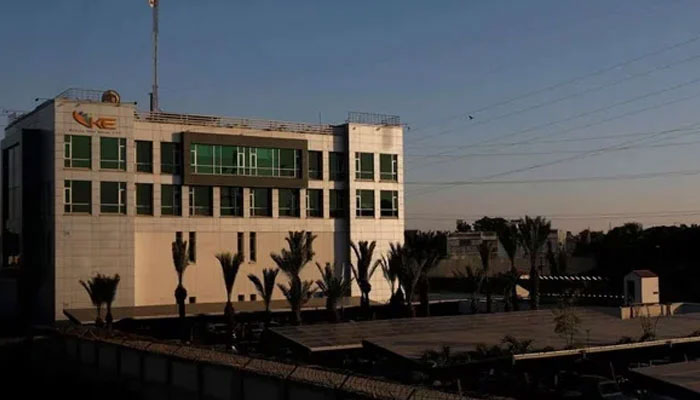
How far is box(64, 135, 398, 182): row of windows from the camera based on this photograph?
5072 cm

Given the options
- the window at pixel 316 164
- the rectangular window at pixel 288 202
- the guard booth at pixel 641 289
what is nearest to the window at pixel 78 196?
the rectangular window at pixel 288 202

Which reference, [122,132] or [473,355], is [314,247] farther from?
[473,355]

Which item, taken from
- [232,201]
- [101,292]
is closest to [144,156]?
[232,201]

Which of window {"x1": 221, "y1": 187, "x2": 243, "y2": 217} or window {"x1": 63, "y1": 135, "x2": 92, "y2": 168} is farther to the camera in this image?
window {"x1": 221, "y1": 187, "x2": 243, "y2": 217}

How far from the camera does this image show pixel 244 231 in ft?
187

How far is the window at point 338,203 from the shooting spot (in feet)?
201

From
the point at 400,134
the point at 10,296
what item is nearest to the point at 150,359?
the point at 10,296

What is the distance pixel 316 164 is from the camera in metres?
60.8

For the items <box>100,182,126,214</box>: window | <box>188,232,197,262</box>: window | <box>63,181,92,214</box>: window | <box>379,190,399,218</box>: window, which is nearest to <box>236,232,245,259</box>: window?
<box>188,232,197,262</box>: window

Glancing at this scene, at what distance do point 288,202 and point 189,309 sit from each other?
11.5 meters

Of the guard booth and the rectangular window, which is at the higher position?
the rectangular window

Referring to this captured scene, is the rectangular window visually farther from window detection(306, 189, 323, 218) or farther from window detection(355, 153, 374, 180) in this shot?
window detection(355, 153, 374, 180)

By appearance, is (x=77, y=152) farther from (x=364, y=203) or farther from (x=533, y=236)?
(x=533, y=236)

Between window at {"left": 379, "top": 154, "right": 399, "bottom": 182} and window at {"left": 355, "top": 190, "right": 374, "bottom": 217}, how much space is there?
1759 millimetres
